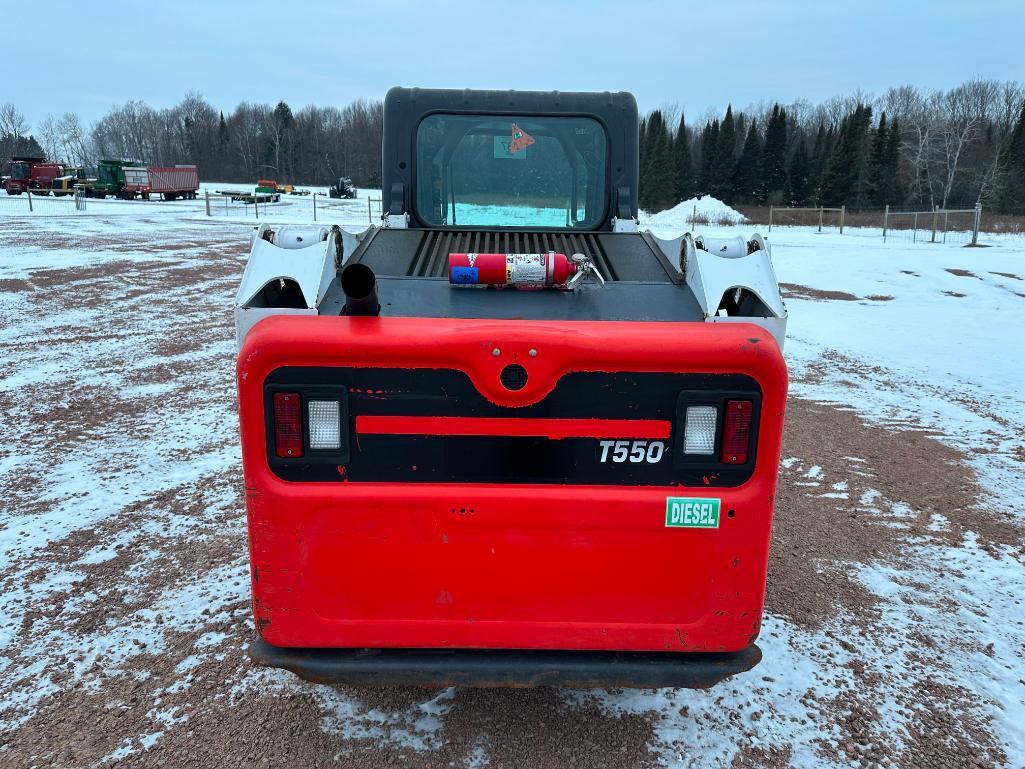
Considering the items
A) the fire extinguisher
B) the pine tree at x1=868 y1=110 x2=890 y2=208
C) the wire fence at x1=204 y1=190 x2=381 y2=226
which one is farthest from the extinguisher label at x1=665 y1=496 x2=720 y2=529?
the pine tree at x1=868 y1=110 x2=890 y2=208

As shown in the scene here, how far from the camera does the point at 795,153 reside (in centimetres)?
7488

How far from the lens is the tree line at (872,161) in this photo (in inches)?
2499

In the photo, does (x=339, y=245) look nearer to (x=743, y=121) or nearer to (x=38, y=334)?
(x=38, y=334)

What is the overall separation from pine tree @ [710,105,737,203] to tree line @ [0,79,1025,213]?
0.35 feet

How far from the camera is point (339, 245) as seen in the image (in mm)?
3035

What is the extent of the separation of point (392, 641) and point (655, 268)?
6.26ft

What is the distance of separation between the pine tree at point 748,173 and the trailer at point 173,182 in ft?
173

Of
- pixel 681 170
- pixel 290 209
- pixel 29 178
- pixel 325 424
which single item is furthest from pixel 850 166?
pixel 325 424

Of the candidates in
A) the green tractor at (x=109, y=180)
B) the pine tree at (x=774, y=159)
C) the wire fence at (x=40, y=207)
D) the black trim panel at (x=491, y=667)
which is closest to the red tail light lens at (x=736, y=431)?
the black trim panel at (x=491, y=667)

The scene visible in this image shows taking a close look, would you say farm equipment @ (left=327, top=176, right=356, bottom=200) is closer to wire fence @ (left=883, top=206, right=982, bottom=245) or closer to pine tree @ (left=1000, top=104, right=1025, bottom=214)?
wire fence @ (left=883, top=206, right=982, bottom=245)

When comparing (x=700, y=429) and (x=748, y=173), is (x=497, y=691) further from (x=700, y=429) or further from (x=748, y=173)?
(x=748, y=173)

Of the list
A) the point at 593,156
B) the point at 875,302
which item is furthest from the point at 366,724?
the point at 875,302

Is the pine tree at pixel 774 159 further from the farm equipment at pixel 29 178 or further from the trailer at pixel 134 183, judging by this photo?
the farm equipment at pixel 29 178

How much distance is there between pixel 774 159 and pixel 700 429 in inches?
3198
